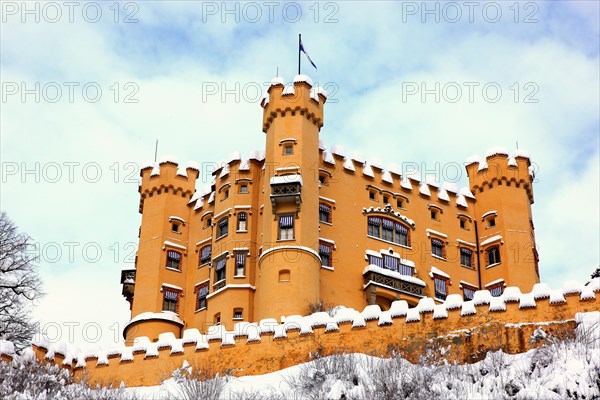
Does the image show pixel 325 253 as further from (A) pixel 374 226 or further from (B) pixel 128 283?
A: (B) pixel 128 283

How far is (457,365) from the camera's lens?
136ft

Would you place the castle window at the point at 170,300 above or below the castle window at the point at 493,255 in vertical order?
below

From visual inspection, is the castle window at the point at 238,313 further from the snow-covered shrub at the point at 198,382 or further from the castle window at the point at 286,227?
the snow-covered shrub at the point at 198,382

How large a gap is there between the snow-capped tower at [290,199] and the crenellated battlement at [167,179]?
6116mm

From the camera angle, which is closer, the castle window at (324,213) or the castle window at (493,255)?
the castle window at (324,213)

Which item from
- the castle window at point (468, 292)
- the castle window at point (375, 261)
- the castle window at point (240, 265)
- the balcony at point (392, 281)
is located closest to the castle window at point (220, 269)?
the castle window at point (240, 265)

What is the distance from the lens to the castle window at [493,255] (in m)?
64.8

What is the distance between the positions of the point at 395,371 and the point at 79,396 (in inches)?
449

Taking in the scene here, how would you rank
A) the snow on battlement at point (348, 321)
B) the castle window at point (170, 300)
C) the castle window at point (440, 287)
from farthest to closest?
the castle window at point (440, 287) → the castle window at point (170, 300) → the snow on battlement at point (348, 321)

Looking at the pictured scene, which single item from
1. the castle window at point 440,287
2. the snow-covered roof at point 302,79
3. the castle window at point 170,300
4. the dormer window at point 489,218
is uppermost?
the snow-covered roof at point 302,79

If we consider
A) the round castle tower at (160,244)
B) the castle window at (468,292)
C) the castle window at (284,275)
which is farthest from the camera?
the castle window at (468,292)

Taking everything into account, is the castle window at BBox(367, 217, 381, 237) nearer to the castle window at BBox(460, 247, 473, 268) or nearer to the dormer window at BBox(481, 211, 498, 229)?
the castle window at BBox(460, 247, 473, 268)

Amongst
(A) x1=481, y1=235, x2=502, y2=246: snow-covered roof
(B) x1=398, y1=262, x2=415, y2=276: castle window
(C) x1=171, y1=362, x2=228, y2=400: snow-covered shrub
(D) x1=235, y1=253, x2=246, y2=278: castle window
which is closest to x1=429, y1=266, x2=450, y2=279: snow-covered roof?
(B) x1=398, y1=262, x2=415, y2=276: castle window

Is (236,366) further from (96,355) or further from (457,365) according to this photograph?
(457,365)
